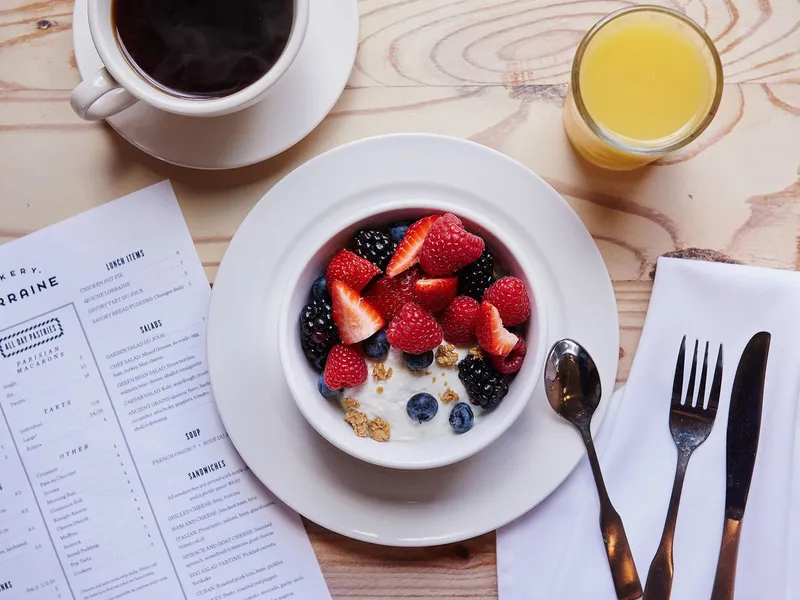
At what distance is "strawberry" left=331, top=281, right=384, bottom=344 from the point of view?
931mm

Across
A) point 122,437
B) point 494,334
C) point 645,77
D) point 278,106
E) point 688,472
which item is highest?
point 645,77

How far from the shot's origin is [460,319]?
0.94m

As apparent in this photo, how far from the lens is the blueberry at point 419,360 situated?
96cm

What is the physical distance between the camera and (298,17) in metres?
0.92

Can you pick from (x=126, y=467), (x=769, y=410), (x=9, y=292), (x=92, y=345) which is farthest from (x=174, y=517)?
(x=769, y=410)

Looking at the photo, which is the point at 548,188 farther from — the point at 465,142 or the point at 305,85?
the point at 305,85

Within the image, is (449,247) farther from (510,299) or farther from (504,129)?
(504,129)

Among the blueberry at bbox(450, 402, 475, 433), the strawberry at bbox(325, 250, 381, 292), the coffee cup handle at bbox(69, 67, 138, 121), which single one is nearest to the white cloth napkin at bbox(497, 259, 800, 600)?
the blueberry at bbox(450, 402, 475, 433)

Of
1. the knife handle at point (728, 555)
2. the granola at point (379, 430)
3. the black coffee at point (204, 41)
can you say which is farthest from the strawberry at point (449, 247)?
the knife handle at point (728, 555)

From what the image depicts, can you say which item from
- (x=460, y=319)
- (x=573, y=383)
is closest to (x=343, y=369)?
(x=460, y=319)

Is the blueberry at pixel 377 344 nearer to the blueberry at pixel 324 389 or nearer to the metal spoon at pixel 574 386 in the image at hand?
the blueberry at pixel 324 389

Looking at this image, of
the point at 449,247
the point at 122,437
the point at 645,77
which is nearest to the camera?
the point at 449,247

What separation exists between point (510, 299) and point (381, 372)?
20 cm

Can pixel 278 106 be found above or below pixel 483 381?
above
